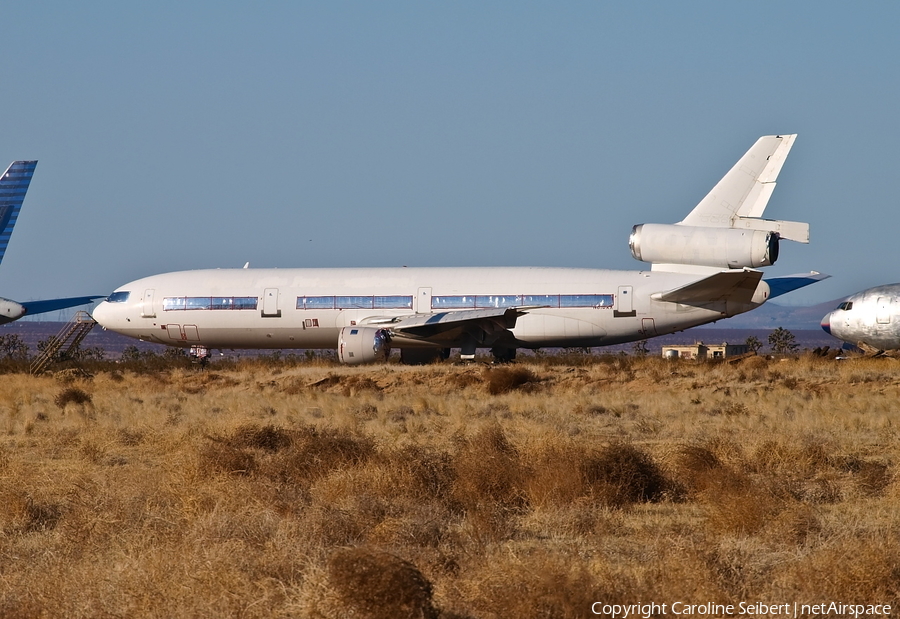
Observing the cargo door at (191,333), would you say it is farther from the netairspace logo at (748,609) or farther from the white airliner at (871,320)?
the netairspace logo at (748,609)

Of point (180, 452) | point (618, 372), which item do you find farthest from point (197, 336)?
point (180, 452)

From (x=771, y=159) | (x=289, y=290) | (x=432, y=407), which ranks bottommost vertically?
(x=432, y=407)

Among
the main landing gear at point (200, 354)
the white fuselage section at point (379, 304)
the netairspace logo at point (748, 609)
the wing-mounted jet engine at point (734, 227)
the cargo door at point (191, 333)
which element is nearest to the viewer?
the netairspace logo at point (748, 609)

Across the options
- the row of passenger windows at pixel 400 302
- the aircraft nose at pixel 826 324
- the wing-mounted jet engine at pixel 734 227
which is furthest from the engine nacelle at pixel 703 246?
the aircraft nose at pixel 826 324

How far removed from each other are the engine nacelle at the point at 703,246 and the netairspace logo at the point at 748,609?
28.0 m

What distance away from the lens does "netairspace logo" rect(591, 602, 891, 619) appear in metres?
7.03

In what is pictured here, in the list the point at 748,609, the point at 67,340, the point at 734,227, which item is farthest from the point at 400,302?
the point at 748,609

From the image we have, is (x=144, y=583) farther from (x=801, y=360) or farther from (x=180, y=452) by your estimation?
(x=801, y=360)

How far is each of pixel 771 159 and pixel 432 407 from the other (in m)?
16.9

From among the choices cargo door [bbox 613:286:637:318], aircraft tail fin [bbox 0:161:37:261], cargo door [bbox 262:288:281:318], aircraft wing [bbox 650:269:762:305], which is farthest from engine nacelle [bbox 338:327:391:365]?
aircraft tail fin [bbox 0:161:37:261]

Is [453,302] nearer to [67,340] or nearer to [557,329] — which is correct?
[557,329]

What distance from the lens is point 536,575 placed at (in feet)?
23.9

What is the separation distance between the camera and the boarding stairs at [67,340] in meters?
43.4

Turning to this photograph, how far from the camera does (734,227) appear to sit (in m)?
35.7
